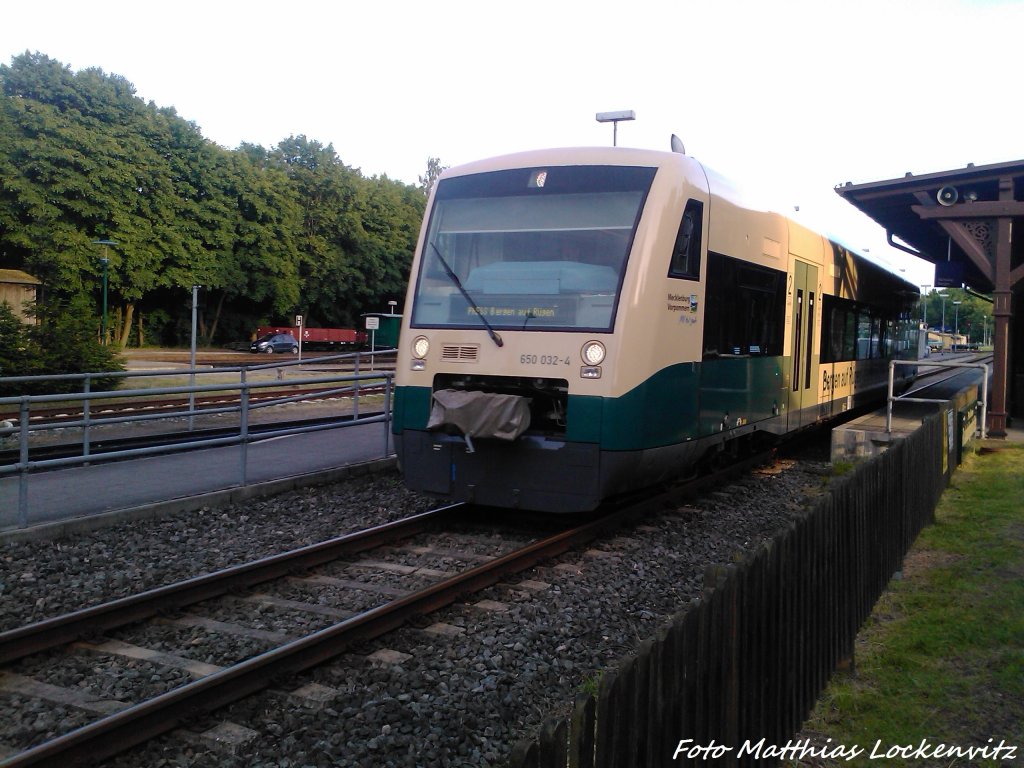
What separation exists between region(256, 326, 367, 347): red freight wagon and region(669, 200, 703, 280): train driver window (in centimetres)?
4950

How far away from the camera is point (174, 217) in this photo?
180 ft

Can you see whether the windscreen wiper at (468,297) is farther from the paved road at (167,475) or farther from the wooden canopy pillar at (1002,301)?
the wooden canopy pillar at (1002,301)

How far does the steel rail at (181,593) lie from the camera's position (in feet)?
17.8

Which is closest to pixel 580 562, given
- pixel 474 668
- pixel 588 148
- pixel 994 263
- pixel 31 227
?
pixel 474 668

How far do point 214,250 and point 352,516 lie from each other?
171 ft

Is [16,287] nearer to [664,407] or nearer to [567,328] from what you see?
[567,328]

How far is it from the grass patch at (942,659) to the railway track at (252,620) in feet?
8.61

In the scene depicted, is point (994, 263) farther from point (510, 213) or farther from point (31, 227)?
point (31, 227)

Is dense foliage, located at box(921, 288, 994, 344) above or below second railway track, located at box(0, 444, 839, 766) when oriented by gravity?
above

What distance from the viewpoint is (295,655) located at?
206 inches

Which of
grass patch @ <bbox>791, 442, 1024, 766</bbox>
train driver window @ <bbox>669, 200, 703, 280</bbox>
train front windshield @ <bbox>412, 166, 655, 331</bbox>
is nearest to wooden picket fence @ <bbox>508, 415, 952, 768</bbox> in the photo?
grass patch @ <bbox>791, 442, 1024, 766</bbox>

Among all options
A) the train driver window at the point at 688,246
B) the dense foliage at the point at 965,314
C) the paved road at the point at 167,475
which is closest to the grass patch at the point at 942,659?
the train driver window at the point at 688,246

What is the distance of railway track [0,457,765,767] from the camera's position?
4.54m

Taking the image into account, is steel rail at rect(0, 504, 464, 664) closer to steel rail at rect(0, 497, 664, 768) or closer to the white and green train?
the white and green train
